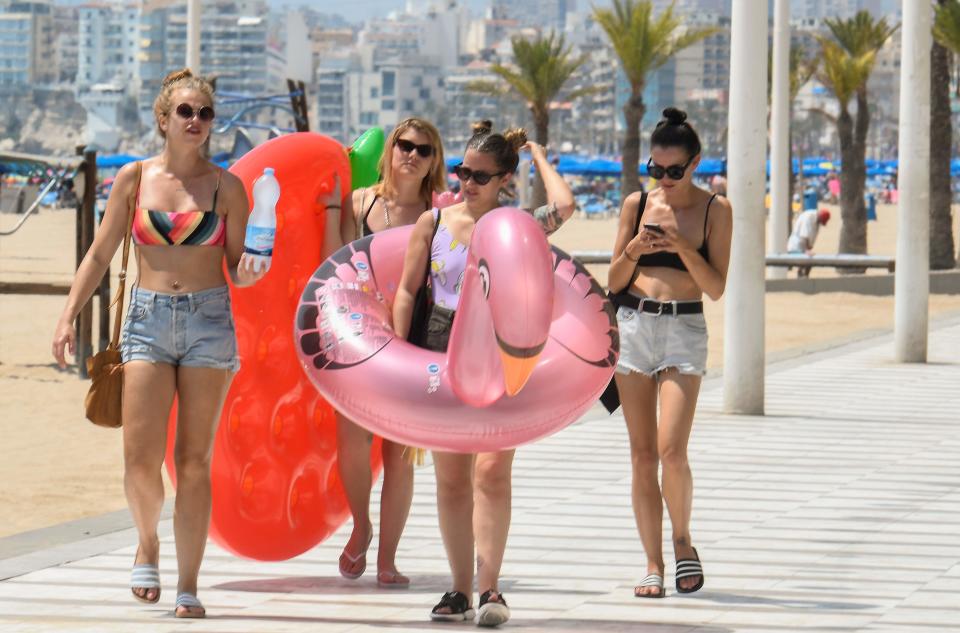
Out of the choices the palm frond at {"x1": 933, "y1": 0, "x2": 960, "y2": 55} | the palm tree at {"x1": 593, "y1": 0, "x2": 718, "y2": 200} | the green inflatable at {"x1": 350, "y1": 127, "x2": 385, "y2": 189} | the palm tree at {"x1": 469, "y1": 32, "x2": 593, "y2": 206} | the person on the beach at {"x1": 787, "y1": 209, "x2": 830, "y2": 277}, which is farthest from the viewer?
the palm tree at {"x1": 469, "y1": 32, "x2": 593, "y2": 206}

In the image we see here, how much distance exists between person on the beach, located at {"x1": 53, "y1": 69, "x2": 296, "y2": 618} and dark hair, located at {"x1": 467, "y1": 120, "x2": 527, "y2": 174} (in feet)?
2.48

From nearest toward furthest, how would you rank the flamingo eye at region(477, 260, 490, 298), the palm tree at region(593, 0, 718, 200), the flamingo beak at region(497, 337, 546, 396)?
the flamingo beak at region(497, 337, 546, 396), the flamingo eye at region(477, 260, 490, 298), the palm tree at region(593, 0, 718, 200)

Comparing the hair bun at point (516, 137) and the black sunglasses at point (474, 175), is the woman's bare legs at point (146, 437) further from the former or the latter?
the hair bun at point (516, 137)

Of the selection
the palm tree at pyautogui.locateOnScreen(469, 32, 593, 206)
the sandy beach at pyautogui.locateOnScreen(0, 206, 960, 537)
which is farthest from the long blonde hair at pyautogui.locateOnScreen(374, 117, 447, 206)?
the palm tree at pyautogui.locateOnScreen(469, 32, 593, 206)

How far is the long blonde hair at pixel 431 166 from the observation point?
6176 millimetres

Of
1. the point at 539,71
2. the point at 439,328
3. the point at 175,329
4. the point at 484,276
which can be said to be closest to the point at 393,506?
the point at 439,328

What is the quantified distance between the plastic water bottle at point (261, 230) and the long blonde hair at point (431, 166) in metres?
0.70

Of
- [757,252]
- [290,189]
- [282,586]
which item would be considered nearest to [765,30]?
[757,252]

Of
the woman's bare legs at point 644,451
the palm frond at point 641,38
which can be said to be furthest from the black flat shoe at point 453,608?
the palm frond at point 641,38

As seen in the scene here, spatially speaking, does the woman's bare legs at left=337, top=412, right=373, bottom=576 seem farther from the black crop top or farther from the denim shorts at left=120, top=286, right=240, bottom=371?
the black crop top

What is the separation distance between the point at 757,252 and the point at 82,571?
5797mm

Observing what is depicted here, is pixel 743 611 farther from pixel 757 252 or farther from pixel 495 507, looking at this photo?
pixel 757 252

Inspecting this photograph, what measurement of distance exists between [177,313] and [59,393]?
8.50 metres

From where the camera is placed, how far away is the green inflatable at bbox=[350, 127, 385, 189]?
22.2ft
